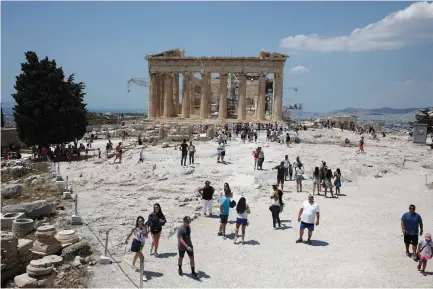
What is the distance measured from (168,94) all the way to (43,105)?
2079 cm

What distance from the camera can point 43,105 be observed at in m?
34.0

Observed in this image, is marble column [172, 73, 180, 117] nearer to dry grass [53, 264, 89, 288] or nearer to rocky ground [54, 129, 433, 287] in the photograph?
rocky ground [54, 129, 433, 287]

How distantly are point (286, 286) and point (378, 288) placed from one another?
6.87 ft

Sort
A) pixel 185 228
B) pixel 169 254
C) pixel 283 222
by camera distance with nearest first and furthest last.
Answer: pixel 185 228
pixel 169 254
pixel 283 222

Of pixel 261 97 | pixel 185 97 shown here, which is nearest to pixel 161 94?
pixel 185 97

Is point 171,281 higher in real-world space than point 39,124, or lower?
lower

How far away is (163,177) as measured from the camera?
905 inches

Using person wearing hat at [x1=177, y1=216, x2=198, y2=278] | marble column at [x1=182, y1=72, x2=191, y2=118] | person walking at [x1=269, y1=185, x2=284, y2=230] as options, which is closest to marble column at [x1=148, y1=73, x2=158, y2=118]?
marble column at [x1=182, y1=72, x2=191, y2=118]

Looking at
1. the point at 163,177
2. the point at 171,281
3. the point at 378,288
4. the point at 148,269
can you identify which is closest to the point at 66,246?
the point at 148,269

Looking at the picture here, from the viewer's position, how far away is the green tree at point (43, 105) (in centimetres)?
3378

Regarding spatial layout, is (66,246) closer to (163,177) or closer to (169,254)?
(169,254)

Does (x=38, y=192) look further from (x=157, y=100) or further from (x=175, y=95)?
(x=175, y=95)

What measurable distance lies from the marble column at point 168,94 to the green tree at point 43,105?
18249mm

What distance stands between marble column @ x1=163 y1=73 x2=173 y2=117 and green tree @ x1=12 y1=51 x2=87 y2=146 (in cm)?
1825
